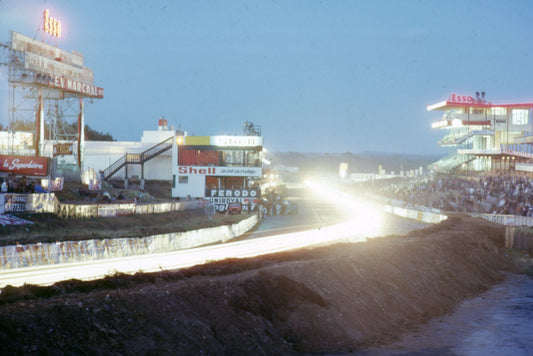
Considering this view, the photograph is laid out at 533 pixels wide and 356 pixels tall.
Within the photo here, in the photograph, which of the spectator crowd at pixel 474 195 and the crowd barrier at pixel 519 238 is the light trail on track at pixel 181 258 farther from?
the spectator crowd at pixel 474 195

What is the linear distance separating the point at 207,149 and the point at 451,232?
36073 mm

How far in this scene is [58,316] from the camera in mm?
11352

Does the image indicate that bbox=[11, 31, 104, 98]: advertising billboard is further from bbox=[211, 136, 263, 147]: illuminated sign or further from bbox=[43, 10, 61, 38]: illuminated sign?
bbox=[211, 136, 263, 147]: illuminated sign

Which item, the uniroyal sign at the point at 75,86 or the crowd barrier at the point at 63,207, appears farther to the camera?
the uniroyal sign at the point at 75,86

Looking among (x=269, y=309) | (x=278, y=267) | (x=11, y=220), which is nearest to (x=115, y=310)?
(x=269, y=309)

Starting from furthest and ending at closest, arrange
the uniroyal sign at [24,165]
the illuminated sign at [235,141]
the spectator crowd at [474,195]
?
the illuminated sign at [235,141] → the spectator crowd at [474,195] → the uniroyal sign at [24,165]

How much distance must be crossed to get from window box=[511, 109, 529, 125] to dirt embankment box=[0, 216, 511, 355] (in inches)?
3134

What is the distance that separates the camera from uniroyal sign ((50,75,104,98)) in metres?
55.2

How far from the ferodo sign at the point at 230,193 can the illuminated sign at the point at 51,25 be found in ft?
73.7

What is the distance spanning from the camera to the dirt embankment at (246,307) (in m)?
11.3

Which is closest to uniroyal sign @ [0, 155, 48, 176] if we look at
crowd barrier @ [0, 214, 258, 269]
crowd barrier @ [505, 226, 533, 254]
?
crowd barrier @ [0, 214, 258, 269]

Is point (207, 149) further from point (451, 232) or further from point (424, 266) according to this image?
point (424, 266)

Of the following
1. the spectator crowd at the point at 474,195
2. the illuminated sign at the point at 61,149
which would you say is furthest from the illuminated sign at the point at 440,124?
the illuminated sign at the point at 61,149

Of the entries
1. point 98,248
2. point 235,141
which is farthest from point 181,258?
point 235,141
